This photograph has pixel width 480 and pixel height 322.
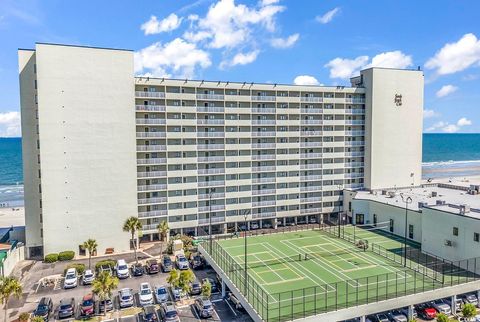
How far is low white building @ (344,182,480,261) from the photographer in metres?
44.5

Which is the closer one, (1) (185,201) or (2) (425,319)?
(2) (425,319)

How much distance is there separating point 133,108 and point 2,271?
98.1ft

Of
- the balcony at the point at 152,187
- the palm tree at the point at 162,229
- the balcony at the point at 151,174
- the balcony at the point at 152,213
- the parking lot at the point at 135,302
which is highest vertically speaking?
the balcony at the point at 151,174

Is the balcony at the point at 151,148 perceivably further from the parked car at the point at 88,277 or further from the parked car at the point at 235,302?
the parked car at the point at 235,302

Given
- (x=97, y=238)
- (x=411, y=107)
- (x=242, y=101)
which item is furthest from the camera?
(x=411, y=107)

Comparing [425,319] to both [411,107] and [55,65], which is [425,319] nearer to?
[411,107]

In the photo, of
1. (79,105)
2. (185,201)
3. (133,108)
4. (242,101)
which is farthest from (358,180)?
(79,105)

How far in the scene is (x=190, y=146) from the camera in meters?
65.3

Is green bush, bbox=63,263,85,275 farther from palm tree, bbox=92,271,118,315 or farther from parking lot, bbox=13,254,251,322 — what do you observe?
palm tree, bbox=92,271,118,315

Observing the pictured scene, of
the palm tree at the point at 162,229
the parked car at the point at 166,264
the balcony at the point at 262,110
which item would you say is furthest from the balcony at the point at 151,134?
the parked car at the point at 166,264

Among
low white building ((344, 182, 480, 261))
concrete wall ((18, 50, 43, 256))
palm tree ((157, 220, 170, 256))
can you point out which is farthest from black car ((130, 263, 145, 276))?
low white building ((344, 182, 480, 261))

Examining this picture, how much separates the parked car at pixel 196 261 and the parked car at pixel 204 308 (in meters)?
11.1

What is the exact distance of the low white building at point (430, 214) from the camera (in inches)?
1752

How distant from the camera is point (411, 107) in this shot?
254 ft
